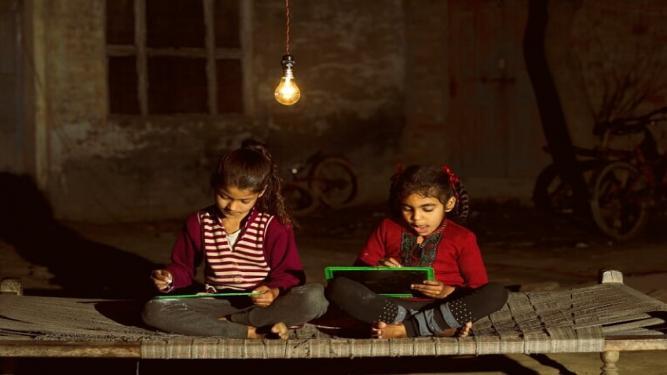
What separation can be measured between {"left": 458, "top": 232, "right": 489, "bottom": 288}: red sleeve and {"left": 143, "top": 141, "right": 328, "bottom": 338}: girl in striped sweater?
0.62m

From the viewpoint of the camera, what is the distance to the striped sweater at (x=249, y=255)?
15.4 feet

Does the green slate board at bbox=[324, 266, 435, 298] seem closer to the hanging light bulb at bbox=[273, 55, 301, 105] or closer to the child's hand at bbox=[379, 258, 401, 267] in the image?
the child's hand at bbox=[379, 258, 401, 267]

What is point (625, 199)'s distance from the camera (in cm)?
986

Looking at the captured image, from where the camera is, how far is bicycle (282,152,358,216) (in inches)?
464

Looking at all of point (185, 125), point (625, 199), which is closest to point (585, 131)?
point (625, 199)

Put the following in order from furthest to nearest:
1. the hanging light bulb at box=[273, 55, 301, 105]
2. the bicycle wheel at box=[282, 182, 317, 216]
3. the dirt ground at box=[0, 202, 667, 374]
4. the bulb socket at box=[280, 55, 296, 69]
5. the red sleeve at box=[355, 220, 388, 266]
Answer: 1. the bicycle wheel at box=[282, 182, 317, 216]
2. the hanging light bulb at box=[273, 55, 301, 105]
3. the bulb socket at box=[280, 55, 296, 69]
4. the dirt ground at box=[0, 202, 667, 374]
5. the red sleeve at box=[355, 220, 388, 266]

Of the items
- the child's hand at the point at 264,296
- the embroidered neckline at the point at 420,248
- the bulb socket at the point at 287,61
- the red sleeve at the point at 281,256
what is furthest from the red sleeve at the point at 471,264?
the bulb socket at the point at 287,61

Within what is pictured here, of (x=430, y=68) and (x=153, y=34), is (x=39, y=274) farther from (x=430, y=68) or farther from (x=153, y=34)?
(x=430, y=68)

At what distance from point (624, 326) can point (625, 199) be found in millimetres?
5527

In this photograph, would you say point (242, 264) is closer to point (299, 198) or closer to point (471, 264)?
point (471, 264)

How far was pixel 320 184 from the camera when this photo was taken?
11938mm

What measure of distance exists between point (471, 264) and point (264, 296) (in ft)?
2.97

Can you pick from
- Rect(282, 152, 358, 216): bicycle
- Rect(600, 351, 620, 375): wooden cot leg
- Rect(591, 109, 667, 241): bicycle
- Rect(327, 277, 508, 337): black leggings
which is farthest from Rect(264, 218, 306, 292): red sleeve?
Rect(282, 152, 358, 216): bicycle

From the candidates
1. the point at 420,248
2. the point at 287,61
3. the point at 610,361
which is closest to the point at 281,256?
the point at 420,248
